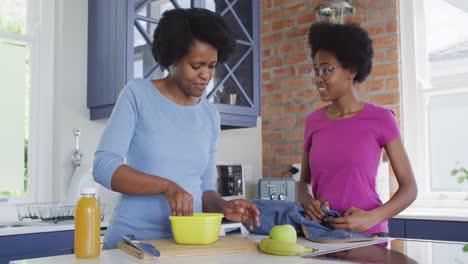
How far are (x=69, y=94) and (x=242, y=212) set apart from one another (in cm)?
189

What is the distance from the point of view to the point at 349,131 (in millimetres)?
1854

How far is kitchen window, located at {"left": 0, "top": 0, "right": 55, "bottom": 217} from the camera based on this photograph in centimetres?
289

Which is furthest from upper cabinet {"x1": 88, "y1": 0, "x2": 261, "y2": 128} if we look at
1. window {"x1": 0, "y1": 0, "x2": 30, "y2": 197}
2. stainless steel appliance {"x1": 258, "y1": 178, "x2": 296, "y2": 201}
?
stainless steel appliance {"x1": 258, "y1": 178, "x2": 296, "y2": 201}

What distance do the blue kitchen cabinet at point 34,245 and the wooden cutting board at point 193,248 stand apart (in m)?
1.16

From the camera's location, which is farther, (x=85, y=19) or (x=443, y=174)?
(x=443, y=174)

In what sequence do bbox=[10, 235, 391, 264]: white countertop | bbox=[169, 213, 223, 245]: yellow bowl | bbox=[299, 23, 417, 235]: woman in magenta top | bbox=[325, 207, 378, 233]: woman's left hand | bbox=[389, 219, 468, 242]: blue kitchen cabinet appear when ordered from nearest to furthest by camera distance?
bbox=[10, 235, 391, 264]: white countertop → bbox=[169, 213, 223, 245]: yellow bowl → bbox=[325, 207, 378, 233]: woman's left hand → bbox=[299, 23, 417, 235]: woman in magenta top → bbox=[389, 219, 468, 242]: blue kitchen cabinet

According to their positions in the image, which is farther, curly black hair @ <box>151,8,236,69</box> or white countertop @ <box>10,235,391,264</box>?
curly black hair @ <box>151,8,236,69</box>

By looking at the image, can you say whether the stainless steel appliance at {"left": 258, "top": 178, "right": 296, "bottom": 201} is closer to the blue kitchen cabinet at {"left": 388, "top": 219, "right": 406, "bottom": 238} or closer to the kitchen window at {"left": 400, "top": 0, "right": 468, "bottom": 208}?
the blue kitchen cabinet at {"left": 388, "top": 219, "right": 406, "bottom": 238}

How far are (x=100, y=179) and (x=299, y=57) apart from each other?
2.80 metres

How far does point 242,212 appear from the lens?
1.44 metres

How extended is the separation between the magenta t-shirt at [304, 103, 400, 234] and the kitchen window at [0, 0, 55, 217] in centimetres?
169

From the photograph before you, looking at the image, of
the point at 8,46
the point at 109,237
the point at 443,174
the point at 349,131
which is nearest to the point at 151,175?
the point at 109,237

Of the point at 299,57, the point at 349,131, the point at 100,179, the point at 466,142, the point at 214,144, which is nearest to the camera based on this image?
the point at 100,179

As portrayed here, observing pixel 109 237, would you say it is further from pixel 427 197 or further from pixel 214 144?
pixel 427 197
